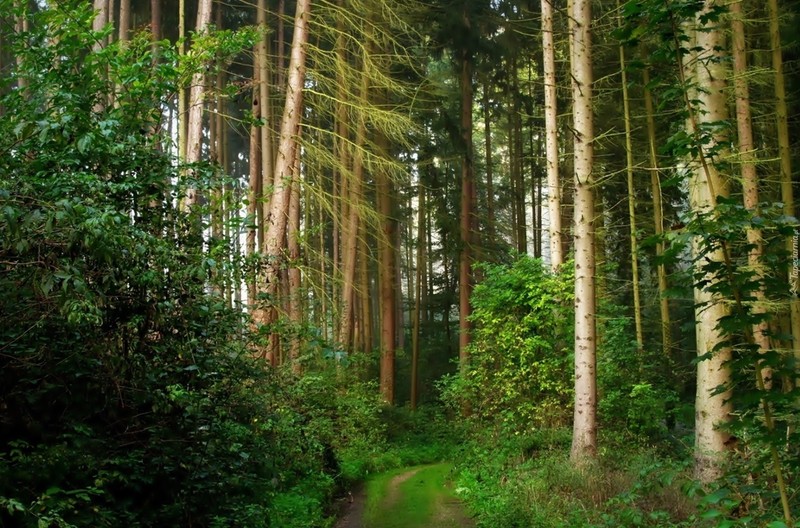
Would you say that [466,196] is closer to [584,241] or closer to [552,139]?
[552,139]

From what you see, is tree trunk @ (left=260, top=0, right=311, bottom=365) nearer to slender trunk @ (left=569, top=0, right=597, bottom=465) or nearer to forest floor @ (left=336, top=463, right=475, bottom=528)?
forest floor @ (left=336, top=463, right=475, bottom=528)

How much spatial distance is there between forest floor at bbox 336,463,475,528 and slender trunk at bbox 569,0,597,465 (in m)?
2.12

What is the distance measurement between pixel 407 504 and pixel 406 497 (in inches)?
24.4

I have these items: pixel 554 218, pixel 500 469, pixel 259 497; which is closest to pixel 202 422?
pixel 259 497

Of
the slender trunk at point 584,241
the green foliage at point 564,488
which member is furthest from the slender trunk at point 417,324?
the slender trunk at point 584,241

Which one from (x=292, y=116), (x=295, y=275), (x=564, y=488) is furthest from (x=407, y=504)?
(x=295, y=275)

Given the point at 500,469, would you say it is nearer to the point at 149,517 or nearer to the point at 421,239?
the point at 149,517

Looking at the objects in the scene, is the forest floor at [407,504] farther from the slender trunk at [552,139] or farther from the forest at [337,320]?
the slender trunk at [552,139]

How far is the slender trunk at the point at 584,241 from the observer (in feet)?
30.3

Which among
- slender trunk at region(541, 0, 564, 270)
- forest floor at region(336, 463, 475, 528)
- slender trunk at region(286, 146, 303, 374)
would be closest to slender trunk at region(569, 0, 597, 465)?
forest floor at region(336, 463, 475, 528)

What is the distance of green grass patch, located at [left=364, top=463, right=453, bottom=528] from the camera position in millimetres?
9195

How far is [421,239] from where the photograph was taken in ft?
82.8

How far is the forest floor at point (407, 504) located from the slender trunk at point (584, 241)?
2.12 metres

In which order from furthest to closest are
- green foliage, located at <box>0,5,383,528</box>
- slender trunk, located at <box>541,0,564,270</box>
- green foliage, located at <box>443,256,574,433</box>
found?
1. slender trunk, located at <box>541,0,564,270</box>
2. green foliage, located at <box>443,256,574,433</box>
3. green foliage, located at <box>0,5,383,528</box>
